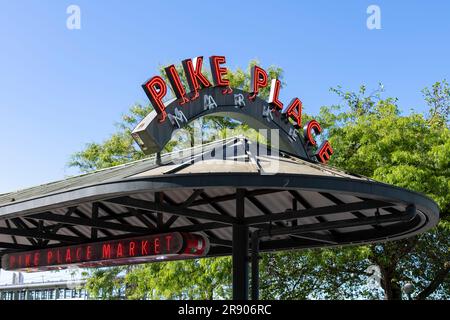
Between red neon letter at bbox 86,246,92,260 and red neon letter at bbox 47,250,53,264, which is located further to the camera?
red neon letter at bbox 47,250,53,264

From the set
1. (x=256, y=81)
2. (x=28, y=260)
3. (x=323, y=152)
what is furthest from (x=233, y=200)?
(x=28, y=260)

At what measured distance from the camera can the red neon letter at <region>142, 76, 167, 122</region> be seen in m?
13.5

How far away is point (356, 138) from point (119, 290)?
15.4 meters

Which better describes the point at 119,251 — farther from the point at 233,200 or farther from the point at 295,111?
the point at 295,111

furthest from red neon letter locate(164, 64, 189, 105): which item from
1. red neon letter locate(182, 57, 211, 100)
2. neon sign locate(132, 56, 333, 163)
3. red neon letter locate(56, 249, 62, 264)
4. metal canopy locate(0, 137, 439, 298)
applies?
red neon letter locate(56, 249, 62, 264)

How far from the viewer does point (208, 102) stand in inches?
598

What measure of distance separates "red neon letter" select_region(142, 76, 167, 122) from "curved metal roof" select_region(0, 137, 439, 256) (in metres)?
1.13

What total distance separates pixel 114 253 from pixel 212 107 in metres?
4.45

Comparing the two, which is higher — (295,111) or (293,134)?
(295,111)

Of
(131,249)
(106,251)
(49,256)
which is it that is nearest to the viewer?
(131,249)

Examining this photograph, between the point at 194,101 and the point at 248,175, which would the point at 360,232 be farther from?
the point at 248,175

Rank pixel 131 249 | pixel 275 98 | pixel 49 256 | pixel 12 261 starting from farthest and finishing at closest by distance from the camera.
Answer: pixel 275 98 → pixel 12 261 → pixel 49 256 → pixel 131 249

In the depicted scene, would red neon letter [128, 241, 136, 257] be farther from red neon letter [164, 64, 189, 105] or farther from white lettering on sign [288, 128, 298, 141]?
white lettering on sign [288, 128, 298, 141]

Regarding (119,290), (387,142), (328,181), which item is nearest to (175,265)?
(119,290)
